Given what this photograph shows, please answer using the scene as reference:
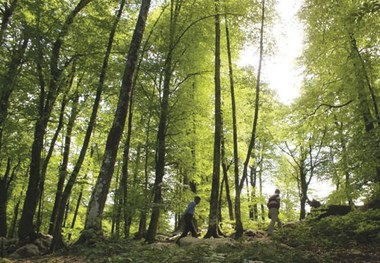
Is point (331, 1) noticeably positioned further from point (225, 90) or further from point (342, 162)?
point (225, 90)

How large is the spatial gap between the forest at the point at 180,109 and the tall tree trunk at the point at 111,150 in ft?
0.09

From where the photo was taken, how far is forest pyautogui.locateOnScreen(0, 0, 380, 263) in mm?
8492

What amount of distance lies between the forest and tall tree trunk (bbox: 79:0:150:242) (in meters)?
0.03

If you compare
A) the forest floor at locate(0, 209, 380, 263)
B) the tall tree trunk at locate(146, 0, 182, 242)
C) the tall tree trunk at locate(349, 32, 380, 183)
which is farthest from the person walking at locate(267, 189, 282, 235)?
the tall tree trunk at locate(146, 0, 182, 242)

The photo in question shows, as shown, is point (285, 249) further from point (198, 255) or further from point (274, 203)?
point (274, 203)

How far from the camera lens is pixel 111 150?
815 cm

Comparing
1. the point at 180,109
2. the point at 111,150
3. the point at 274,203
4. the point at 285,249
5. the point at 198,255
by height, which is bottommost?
the point at 198,255

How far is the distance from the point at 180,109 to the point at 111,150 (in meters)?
8.27

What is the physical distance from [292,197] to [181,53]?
26.1 metres

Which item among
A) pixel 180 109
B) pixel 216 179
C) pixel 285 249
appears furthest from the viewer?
pixel 180 109

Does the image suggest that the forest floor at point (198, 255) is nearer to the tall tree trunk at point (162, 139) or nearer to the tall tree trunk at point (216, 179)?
the tall tree trunk at point (216, 179)

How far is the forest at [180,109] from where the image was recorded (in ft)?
27.9

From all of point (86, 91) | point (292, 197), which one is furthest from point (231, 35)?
point (292, 197)

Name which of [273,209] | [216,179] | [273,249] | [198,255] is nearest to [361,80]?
[273,209]
